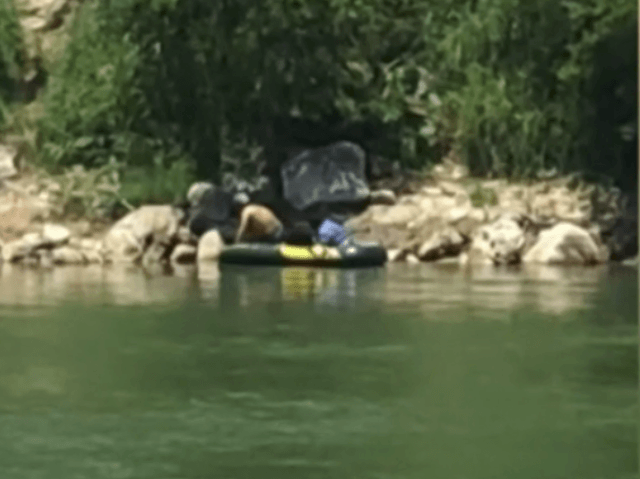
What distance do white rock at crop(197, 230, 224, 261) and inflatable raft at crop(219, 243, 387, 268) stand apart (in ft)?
5.19

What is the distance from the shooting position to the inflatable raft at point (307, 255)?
3747cm

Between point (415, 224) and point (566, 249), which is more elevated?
point (415, 224)

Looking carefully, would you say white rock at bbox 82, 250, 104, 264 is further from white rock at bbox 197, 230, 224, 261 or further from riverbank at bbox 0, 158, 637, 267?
white rock at bbox 197, 230, 224, 261

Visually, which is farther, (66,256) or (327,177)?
(327,177)

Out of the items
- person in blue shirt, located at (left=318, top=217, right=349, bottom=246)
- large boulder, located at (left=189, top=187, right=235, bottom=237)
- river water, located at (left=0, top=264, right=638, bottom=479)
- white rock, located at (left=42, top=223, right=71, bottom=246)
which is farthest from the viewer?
large boulder, located at (left=189, top=187, right=235, bottom=237)

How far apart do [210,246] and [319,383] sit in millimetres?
22555

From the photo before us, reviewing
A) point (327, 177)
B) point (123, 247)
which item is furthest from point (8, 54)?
point (327, 177)

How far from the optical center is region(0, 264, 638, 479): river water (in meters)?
13.8

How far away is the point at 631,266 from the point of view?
3847 centimetres

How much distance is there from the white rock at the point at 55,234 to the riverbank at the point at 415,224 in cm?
2

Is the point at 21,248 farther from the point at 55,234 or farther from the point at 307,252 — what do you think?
the point at 307,252

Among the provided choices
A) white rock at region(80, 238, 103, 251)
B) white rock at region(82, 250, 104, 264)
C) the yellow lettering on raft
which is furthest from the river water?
white rock at region(80, 238, 103, 251)

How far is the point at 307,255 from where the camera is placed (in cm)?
3800

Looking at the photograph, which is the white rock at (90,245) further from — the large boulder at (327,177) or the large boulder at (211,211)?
the large boulder at (327,177)
